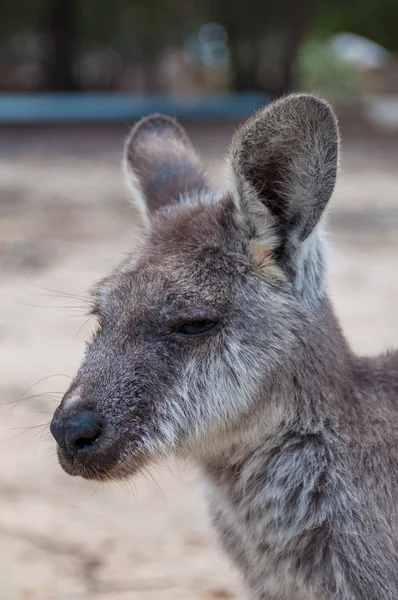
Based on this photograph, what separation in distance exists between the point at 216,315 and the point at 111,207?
8.96 meters

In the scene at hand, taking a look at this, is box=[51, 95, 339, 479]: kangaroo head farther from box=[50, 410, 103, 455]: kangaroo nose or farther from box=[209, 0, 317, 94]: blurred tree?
box=[209, 0, 317, 94]: blurred tree

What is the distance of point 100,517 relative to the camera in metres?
4.30

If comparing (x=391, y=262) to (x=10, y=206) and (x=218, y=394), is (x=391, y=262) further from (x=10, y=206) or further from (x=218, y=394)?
(x=218, y=394)

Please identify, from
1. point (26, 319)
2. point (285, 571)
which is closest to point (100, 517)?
point (285, 571)

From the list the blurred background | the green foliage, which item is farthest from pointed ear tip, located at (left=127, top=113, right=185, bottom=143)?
the green foliage

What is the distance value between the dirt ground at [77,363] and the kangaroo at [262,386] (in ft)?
1.43

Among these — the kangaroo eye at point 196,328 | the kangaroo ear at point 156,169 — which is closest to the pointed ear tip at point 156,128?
the kangaroo ear at point 156,169

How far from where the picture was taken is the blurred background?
3984 mm

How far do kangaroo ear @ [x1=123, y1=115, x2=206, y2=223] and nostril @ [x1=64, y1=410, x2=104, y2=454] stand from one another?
1.03 meters

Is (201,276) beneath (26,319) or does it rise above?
above

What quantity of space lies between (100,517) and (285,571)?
1.56 metres

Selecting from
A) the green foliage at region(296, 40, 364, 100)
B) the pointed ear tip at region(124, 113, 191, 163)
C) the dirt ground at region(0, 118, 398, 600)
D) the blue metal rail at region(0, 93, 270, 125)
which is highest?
the pointed ear tip at region(124, 113, 191, 163)

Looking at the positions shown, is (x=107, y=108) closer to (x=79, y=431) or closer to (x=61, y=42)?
(x=61, y=42)

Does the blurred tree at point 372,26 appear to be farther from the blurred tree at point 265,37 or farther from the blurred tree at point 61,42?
the blurred tree at point 61,42
